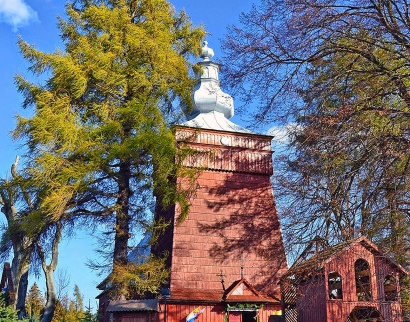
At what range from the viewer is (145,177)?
13359 mm

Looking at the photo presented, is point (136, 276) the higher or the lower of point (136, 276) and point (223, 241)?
the lower

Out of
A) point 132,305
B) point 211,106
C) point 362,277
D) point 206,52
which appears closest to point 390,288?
point 362,277

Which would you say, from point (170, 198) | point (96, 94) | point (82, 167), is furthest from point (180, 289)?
point (96, 94)

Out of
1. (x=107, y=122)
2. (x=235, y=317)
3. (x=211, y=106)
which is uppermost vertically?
(x=211, y=106)

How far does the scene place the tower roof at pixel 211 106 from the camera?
59.7 feet

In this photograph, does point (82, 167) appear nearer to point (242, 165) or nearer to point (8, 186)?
point (8, 186)

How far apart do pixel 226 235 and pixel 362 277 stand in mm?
4170

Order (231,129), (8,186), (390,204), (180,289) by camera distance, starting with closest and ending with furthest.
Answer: (390,204) → (8,186) → (180,289) → (231,129)

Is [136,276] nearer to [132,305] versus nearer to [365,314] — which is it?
[132,305]

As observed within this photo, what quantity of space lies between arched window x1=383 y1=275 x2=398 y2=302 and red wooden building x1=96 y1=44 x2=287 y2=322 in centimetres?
316

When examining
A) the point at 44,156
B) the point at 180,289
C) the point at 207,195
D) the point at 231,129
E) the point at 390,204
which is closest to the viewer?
the point at 390,204

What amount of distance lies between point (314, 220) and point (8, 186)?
25.1 ft

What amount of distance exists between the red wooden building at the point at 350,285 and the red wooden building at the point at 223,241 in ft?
5.91

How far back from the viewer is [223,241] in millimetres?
15844
